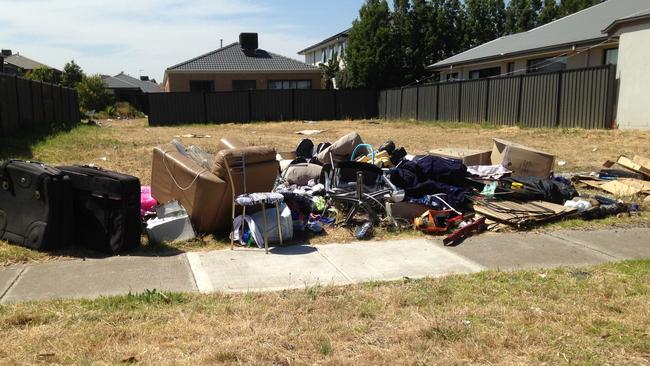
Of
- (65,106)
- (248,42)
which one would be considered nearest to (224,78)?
(248,42)

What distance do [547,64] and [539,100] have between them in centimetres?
457

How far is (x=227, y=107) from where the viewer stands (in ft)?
108

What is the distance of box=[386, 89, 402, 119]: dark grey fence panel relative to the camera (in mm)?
32500

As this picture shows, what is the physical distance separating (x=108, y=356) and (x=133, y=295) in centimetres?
115

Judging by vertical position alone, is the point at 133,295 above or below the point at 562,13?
below

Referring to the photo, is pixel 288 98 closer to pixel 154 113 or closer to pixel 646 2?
pixel 154 113

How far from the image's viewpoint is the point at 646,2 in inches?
917

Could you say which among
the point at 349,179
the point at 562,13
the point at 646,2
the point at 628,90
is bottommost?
the point at 349,179

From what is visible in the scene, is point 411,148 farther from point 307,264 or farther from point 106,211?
point 106,211

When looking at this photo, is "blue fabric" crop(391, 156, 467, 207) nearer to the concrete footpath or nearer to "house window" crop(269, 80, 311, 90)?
the concrete footpath

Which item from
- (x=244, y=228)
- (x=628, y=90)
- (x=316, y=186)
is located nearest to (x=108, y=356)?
(x=244, y=228)

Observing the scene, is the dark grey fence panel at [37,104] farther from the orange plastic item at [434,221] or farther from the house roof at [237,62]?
the house roof at [237,62]

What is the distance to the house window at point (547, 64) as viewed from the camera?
23844 mm

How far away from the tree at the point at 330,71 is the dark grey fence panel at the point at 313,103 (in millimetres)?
13550
